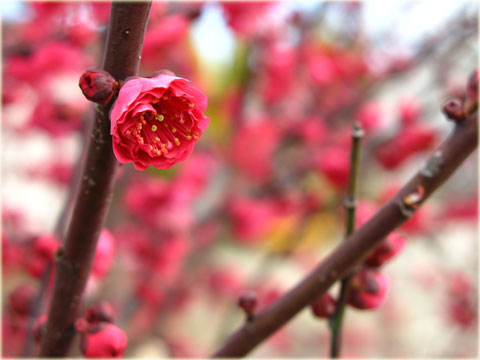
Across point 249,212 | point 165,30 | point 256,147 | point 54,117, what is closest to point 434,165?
point 165,30

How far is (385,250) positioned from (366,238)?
0.34 feet

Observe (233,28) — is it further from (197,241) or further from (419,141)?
(197,241)

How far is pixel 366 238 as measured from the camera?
20.3 inches

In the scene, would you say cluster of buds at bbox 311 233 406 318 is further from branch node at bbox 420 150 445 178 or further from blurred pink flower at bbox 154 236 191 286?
blurred pink flower at bbox 154 236 191 286

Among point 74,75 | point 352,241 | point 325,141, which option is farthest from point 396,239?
point 325,141

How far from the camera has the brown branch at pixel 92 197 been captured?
376 millimetres

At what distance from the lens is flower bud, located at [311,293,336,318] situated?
606 mm

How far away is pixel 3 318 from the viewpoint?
133 centimetres

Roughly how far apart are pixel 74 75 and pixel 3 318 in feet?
2.42

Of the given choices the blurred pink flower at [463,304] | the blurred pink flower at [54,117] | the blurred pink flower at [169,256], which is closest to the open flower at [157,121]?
the blurred pink flower at [54,117]

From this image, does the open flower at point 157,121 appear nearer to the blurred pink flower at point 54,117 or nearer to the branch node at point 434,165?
the branch node at point 434,165

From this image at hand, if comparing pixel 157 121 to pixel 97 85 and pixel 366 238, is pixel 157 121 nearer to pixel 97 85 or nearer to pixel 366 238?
pixel 97 85

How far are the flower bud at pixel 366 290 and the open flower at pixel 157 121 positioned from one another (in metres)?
0.32

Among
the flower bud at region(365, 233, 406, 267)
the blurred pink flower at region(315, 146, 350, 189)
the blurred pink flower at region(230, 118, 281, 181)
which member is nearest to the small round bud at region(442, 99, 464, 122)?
the flower bud at region(365, 233, 406, 267)
